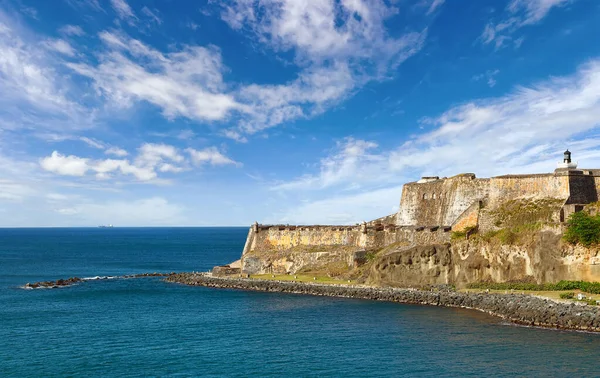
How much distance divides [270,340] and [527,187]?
3751 cm

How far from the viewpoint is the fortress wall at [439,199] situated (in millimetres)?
65062

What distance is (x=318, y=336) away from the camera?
131 feet

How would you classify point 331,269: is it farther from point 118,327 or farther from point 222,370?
point 222,370

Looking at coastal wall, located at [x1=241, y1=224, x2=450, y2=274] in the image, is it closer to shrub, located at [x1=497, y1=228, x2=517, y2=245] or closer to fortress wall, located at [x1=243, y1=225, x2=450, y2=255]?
fortress wall, located at [x1=243, y1=225, x2=450, y2=255]

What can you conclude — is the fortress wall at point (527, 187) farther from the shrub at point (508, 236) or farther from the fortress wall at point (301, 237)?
the fortress wall at point (301, 237)

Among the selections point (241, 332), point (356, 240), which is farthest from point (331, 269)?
point (241, 332)

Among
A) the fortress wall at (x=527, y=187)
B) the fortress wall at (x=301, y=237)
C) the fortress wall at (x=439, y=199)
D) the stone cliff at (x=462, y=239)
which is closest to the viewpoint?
the stone cliff at (x=462, y=239)

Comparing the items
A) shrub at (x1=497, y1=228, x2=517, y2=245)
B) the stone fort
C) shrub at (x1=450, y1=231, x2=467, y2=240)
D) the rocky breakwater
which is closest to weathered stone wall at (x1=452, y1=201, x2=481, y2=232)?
the stone fort

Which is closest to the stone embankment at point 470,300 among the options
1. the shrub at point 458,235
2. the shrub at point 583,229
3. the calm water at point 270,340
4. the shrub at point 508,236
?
the calm water at point 270,340

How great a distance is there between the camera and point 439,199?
229ft

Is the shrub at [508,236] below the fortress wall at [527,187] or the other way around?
below

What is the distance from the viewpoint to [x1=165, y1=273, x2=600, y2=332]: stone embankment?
3956 cm

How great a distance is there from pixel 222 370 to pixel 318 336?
34.1 feet

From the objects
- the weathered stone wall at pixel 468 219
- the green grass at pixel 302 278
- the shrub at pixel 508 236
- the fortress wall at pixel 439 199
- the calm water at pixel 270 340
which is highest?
the fortress wall at pixel 439 199
